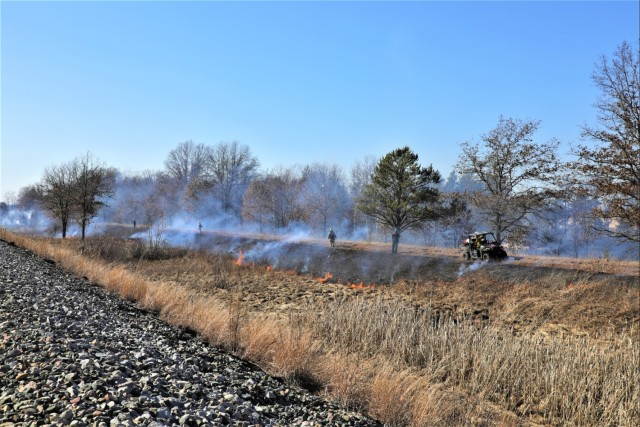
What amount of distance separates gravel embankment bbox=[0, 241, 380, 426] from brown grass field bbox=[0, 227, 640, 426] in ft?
2.50

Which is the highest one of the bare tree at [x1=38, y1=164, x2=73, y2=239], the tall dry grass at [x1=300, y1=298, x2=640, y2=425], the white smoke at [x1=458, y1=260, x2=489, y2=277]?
the bare tree at [x1=38, y1=164, x2=73, y2=239]

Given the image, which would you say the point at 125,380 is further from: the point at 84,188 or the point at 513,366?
the point at 84,188

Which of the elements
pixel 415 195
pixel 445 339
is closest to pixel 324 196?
pixel 415 195

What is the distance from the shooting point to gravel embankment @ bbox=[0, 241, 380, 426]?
395cm

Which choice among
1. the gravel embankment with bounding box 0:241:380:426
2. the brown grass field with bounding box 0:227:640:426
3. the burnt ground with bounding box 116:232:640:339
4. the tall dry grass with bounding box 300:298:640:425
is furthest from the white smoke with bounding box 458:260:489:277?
the gravel embankment with bounding box 0:241:380:426

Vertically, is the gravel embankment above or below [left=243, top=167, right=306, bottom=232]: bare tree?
below

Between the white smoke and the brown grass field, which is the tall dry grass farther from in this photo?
the white smoke

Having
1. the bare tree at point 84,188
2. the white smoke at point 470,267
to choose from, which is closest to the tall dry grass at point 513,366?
the white smoke at point 470,267

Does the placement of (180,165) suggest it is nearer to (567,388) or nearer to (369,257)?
(369,257)

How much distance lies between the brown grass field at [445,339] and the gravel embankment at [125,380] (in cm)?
76

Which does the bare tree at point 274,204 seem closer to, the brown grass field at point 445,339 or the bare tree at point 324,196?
the bare tree at point 324,196

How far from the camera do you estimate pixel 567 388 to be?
7.17 metres

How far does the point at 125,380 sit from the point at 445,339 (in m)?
6.47

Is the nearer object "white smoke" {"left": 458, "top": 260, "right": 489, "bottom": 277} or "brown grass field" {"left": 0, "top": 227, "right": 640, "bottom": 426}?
"brown grass field" {"left": 0, "top": 227, "right": 640, "bottom": 426}
